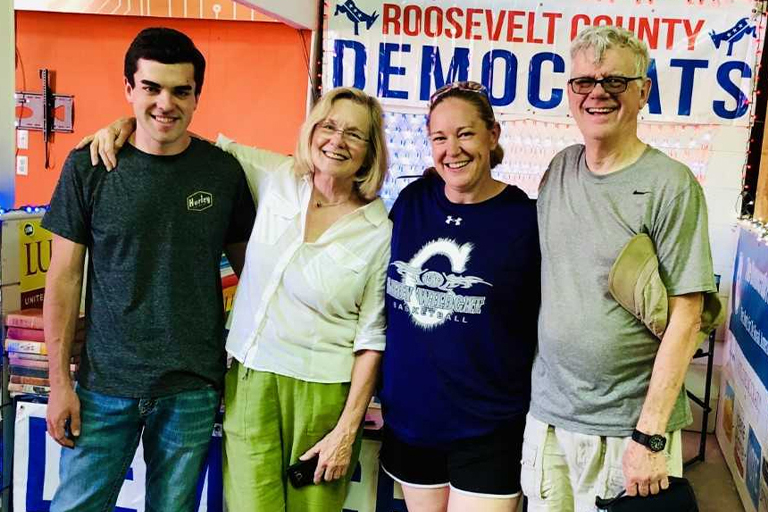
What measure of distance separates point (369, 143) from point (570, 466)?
960mm

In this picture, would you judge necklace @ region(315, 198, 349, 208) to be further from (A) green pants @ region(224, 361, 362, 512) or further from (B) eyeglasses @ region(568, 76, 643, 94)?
(B) eyeglasses @ region(568, 76, 643, 94)

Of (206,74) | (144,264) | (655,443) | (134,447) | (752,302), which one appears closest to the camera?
(655,443)

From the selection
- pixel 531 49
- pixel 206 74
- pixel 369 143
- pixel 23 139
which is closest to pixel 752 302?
pixel 531 49

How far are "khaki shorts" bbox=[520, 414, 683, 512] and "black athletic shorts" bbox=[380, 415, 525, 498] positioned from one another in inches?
1.8

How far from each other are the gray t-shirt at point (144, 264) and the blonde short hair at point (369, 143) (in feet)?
0.84

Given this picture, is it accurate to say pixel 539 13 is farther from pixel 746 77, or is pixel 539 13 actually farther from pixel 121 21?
pixel 121 21

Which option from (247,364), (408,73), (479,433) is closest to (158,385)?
(247,364)

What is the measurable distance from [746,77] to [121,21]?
4.54 meters

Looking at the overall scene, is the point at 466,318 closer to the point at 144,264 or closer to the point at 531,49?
the point at 144,264

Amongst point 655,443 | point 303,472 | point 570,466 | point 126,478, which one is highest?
point 655,443

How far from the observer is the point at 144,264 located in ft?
5.54

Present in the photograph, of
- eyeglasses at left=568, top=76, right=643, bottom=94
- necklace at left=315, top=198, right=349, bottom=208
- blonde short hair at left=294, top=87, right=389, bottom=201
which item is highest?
eyeglasses at left=568, top=76, right=643, bottom=94

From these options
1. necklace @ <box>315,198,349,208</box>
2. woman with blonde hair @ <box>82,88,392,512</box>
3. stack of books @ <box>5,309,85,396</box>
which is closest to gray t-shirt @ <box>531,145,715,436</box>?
woman with blonde hair @ <box>82,88,392,512</box>

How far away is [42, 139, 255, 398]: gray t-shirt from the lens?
1.67m
